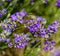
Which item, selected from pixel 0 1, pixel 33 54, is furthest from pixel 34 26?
pixel 0 1

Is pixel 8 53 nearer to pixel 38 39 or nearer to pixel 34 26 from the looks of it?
pixel 38 39

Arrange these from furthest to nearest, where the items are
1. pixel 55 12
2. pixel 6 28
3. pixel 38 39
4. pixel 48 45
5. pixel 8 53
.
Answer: pixel 55 12 < pixel 8 53 < pixel 38 39 < pixel 48 45 < pixel 6 28

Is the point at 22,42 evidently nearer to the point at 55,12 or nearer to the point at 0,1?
the point at 0,1

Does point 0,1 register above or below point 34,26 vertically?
above

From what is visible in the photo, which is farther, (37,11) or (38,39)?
(37,11)

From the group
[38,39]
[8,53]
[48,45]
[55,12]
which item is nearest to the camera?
[48,45]

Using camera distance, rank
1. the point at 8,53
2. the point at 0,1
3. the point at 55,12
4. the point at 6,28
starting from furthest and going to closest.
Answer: the point at 55,12 → the point at 8,53 → the point at 0,1 → the point at 6,28

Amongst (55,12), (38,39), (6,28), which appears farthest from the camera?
(55,12)

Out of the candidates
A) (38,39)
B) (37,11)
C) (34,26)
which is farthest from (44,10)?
(34,26)

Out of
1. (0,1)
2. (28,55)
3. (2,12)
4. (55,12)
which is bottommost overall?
(28,55)
